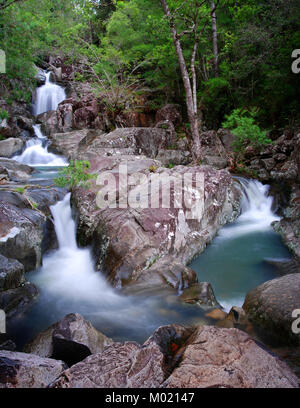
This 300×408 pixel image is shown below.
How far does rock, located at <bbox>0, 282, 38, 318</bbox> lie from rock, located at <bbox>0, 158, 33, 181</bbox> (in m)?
5.38

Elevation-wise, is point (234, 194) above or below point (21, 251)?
above

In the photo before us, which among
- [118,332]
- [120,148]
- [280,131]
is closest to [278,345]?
[118,332]

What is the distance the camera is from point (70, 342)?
278 cm

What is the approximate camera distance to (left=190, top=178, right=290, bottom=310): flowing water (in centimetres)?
476

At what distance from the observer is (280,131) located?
1144 centimetres

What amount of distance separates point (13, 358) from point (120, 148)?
9.31 m

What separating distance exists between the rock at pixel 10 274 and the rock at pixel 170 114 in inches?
484

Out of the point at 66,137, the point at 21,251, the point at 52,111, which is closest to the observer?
the point at 21,251

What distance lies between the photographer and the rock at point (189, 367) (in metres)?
2.07

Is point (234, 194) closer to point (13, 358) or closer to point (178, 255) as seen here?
point (178, 255)

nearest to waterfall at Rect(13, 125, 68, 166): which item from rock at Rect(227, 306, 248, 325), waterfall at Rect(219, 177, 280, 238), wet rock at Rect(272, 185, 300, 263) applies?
waterfall at Rect(219, 177, 280, 238)
